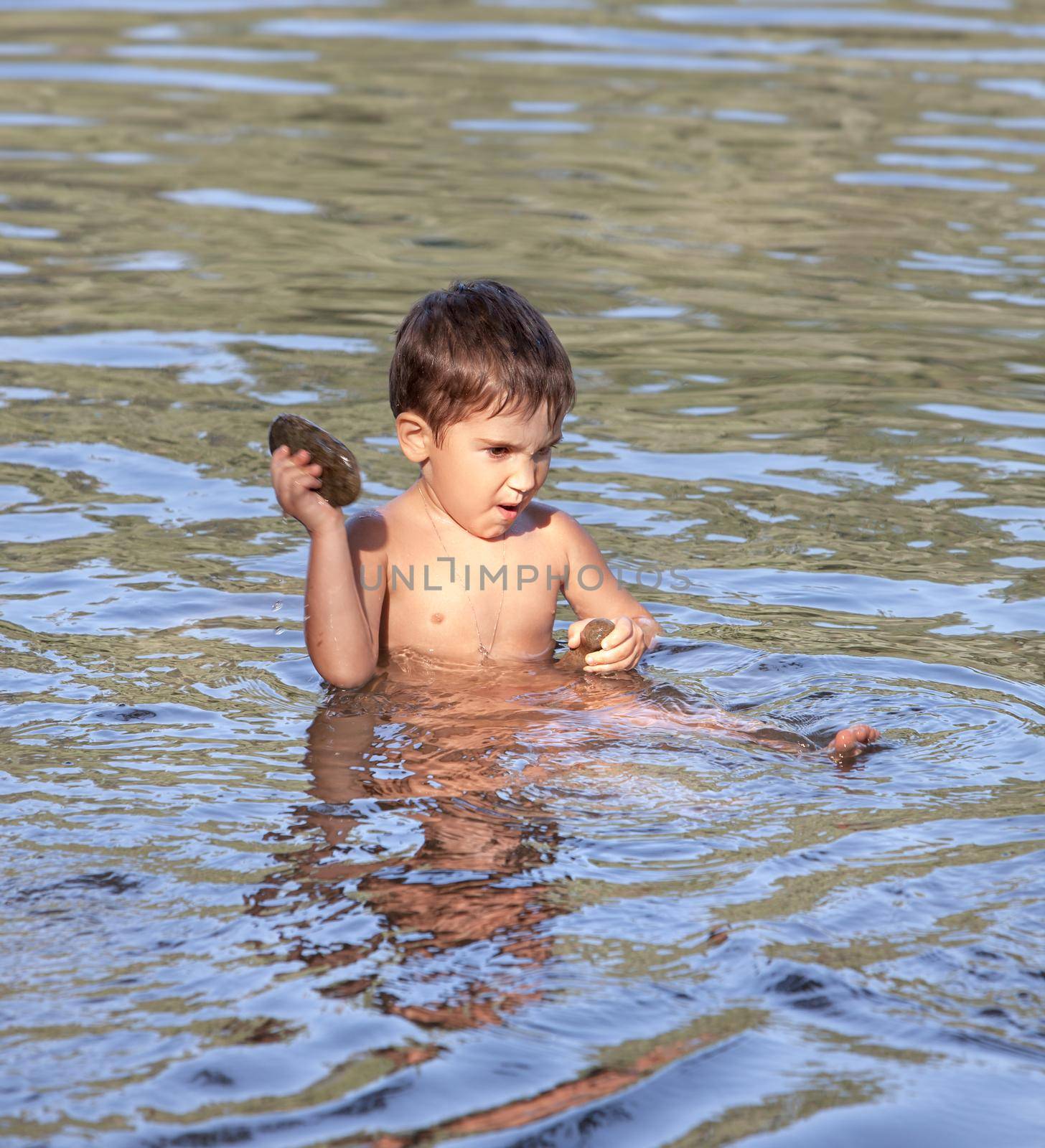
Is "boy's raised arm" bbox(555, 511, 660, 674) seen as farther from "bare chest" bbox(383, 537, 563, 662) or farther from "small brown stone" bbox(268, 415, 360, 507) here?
"small brown stone" bbox(268, 415, 360, 507)

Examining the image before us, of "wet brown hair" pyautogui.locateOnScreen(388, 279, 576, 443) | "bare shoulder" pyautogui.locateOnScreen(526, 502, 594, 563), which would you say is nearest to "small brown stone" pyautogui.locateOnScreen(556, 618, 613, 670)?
"bare shoulder" pyautogui.locateOnScreen(526, 502, 594, 563)

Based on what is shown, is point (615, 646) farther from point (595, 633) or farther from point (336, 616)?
point (336, 616)

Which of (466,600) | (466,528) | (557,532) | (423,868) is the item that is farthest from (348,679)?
(423,868)

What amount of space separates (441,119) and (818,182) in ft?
11.4

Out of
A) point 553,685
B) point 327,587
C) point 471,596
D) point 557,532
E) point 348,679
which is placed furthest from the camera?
point 557,532

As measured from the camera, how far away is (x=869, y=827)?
3.63 metres

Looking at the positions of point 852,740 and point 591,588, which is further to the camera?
point 591,588

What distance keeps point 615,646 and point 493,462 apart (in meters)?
0.63

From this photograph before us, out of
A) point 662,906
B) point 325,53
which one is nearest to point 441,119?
point 325,53

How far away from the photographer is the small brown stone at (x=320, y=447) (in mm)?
4238

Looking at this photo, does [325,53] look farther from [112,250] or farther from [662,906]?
[662,906]

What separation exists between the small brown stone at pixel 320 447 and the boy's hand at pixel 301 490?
0.05ft

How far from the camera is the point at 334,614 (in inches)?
176

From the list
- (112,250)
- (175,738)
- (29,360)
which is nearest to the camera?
(175,738)
